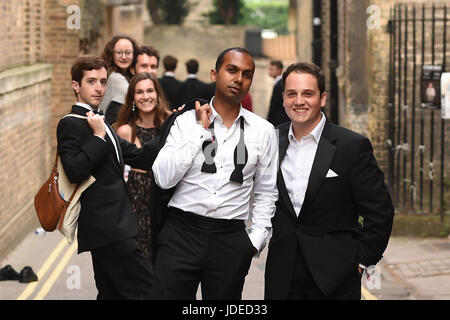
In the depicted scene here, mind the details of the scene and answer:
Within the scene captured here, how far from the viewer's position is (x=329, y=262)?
484cm

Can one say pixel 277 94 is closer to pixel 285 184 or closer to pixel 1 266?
pixel 1 266

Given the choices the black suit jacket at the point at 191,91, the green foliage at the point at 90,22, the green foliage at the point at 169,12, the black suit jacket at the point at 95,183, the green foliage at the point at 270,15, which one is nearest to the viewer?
the black suit jacket at the point at 95,183

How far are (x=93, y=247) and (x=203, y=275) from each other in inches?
34.6

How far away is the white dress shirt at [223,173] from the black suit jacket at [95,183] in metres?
0.56

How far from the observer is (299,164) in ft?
16.3

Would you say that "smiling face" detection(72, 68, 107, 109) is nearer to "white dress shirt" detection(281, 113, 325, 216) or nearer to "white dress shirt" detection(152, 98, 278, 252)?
"white dress shirt" detection(152, 98, 278, 252)

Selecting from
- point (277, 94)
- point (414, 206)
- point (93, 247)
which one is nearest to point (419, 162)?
point (414, 206)

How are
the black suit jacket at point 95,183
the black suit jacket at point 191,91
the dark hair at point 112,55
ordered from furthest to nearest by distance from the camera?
1. the black suit jacket at point 191,91
2. the dark hair at point 112,55
3. the black suit jacket at point 95,183

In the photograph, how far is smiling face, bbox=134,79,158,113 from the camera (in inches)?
285

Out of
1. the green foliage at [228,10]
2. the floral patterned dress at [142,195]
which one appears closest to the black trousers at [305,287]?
the floral patterned dress at [142,195]

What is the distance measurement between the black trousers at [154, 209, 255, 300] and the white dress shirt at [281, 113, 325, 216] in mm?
351

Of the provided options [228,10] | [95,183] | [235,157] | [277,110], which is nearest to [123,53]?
[95,183]

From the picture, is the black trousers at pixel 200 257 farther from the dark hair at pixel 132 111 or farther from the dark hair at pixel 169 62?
the dark hair at pixel 169 62

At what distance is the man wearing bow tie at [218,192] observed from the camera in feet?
16.0
